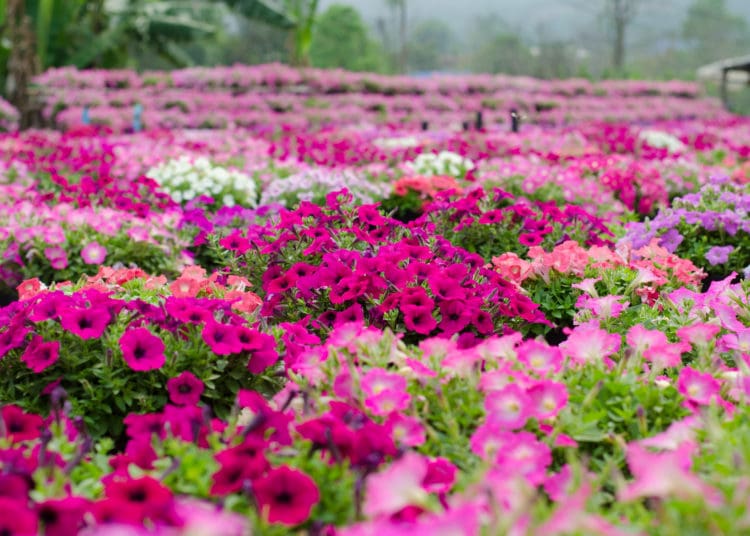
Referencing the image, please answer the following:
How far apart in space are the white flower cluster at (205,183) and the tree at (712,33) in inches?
3436

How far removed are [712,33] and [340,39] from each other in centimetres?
5004

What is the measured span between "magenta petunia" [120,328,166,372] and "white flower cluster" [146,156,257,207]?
12.6 ft

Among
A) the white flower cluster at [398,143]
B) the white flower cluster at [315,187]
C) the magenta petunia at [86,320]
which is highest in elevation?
the white flower cluster at [398,143]

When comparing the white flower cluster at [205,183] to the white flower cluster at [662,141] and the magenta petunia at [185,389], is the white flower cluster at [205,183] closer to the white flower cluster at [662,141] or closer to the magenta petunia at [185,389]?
the magenta petunia at [185,389]

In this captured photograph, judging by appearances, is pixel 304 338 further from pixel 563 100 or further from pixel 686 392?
pixel 563 100

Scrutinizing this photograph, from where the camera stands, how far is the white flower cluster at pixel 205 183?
6379 mm

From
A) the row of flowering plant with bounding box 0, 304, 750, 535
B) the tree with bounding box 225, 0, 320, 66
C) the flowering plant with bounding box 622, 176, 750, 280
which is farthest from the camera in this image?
the tree with bounding box 225, 0, 320, 66

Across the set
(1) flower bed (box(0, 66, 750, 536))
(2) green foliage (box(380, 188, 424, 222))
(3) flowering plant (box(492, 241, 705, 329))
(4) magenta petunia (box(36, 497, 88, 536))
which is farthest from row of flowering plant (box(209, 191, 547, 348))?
(2) green foliage (box(380, 188, 424, 222))

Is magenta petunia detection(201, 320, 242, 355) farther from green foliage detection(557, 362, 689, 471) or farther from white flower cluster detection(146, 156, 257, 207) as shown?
white flower cluster detection(146, 156, 257, 207)

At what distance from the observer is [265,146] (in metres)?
9.30

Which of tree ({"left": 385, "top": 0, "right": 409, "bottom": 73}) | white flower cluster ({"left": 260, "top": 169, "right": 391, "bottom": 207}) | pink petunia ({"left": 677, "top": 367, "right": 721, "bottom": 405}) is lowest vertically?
pink petunia ({"left": 677, "top": 367, "right": 721, "bottom": 405})

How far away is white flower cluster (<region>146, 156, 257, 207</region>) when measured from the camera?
6379 mm

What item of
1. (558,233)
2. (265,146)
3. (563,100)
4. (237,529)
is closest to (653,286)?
(558,233)

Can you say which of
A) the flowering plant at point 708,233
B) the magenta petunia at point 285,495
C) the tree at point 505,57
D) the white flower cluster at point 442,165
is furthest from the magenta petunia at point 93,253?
the tree at point 505,57
